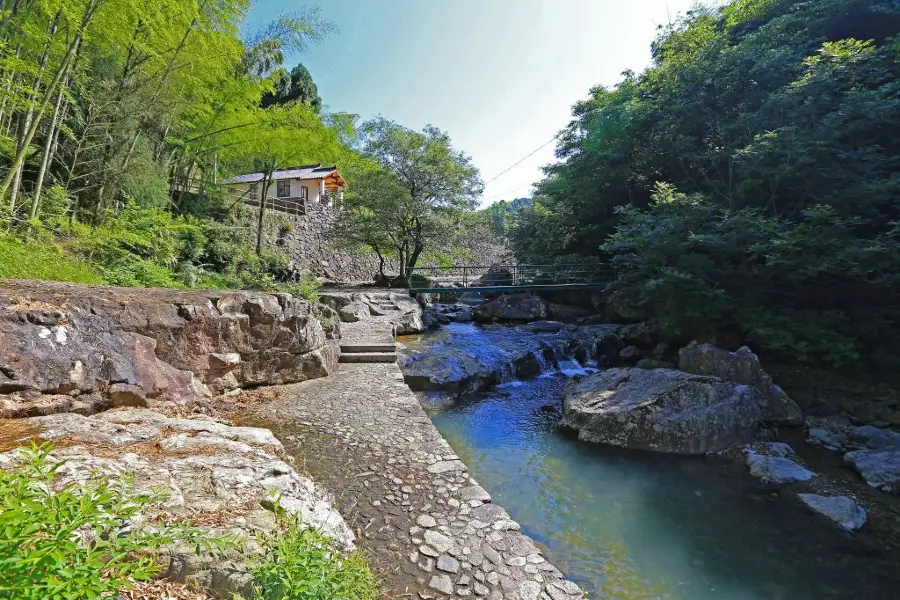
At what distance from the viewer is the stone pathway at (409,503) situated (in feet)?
6.39

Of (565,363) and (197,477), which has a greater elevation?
(197,477)

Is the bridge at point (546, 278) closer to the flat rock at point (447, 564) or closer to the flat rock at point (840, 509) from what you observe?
the flat rock at point (840, 509)

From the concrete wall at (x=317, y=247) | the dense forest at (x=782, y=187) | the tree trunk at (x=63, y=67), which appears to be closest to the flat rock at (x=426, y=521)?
the tree trunk at (x=63, y=67)

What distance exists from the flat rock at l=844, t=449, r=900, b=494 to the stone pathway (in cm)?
431

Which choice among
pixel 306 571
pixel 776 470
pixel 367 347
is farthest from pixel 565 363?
pixel 306 571

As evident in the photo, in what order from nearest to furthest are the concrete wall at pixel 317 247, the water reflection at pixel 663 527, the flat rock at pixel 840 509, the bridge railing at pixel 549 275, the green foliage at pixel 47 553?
the green foliage at pixel 47 553 → the water reflection at pixel 663 527 → the flat rock at pixel 840 509 → the bridge railing at pixel 549 275 → the concrete wall at pixel 317 247

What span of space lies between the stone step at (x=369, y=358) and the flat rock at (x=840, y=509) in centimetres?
503

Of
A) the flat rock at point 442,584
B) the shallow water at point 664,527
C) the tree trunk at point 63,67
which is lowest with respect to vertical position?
the shallow water at point 664,527

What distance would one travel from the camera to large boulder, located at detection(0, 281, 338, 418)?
2.58 meters

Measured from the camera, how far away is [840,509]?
3732mm

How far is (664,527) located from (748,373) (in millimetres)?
3865

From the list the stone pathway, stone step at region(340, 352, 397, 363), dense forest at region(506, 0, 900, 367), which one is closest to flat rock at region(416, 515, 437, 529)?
the stone pathway

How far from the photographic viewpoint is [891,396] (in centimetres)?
627

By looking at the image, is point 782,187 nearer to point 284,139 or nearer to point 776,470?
point 776,470
